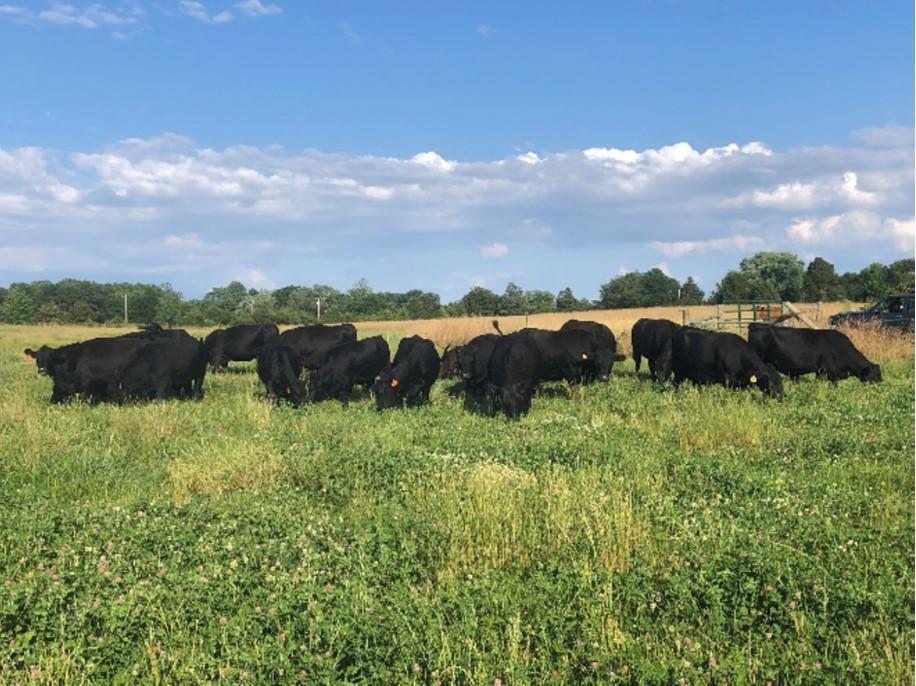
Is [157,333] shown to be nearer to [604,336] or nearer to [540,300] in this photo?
[604,336]

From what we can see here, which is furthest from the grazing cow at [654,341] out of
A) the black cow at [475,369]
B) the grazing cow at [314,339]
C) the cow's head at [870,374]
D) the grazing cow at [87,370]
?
the grazing cow at [87,370]

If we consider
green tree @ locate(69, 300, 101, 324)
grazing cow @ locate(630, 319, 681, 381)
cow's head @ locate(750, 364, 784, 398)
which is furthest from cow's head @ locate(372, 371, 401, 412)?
green tree @ locate(69, 300, 101, 324)

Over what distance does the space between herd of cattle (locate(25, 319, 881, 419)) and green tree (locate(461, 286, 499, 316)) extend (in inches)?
2438

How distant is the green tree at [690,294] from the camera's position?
8406cm

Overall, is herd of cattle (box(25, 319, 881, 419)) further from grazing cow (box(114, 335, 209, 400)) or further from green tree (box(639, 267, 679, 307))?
green tree (box(639, 267, 679, 307))

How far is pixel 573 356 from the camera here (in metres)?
16.9

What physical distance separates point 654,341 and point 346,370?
26.3 feet

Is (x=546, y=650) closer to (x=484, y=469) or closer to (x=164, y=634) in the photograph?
(x=164, y=634)

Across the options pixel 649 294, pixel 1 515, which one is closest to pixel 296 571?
pixel 1 515

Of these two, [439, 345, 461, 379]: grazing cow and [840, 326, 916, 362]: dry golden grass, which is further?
[840, 326, 916, 362]: dry golden grass

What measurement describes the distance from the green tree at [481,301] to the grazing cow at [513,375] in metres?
64.2

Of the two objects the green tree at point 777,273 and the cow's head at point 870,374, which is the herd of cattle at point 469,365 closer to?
the cow's head at point 870,374

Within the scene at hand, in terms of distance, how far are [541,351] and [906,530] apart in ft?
35.0

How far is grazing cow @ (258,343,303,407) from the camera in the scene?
49.8 ft
